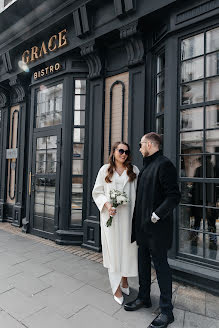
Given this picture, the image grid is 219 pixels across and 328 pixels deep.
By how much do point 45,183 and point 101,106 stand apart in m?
2.45

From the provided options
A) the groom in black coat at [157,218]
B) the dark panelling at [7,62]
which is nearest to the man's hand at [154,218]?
the groom in black coat at [157,218]

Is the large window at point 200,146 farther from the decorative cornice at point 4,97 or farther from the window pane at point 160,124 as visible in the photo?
the decorative cornice at point 4,97

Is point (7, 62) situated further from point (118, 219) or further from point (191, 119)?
point (118, 219)

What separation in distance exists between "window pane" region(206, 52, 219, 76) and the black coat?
1846 mm

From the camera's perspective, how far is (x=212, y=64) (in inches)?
137

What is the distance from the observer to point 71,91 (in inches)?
208

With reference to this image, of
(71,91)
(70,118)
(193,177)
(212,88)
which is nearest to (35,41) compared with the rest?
(71,91)

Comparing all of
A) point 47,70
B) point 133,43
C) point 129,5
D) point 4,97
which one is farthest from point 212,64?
point 4,97

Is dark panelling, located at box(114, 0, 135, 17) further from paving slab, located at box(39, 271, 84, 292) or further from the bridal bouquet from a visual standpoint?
paving slab, located at box(39, 271, 84, 292)

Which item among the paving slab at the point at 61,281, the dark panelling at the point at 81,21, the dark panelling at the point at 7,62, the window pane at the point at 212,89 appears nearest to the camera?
the paving slab at the point at 61,281

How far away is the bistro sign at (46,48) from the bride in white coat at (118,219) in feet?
12.1

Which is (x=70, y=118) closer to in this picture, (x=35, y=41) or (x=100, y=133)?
(x=100, y=133)

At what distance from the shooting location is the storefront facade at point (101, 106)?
3.48 m

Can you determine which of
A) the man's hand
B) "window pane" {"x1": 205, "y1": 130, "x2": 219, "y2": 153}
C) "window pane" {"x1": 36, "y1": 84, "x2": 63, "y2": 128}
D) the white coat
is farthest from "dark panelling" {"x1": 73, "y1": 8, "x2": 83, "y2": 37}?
the man's hand
